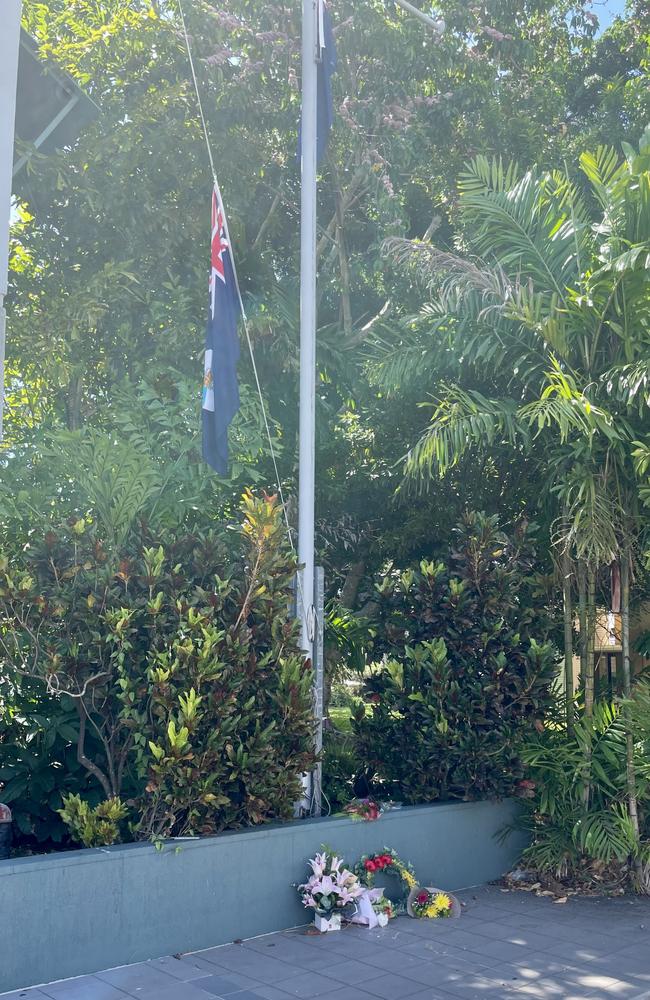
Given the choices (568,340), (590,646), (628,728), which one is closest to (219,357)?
(568,340)

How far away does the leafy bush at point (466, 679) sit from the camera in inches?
324

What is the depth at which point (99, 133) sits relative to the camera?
390 inches

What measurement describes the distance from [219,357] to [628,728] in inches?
171

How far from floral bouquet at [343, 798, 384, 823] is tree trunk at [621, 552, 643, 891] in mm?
2057

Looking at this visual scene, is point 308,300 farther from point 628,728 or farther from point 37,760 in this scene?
point 628,728

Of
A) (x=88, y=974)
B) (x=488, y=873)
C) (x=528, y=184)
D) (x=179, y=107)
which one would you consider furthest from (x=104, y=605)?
(x=179, y=107)

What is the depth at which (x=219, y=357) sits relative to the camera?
7.64 meters

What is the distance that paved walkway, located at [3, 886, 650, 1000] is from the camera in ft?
19.5

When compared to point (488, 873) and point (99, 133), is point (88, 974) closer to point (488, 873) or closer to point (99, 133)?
point (488, 873)

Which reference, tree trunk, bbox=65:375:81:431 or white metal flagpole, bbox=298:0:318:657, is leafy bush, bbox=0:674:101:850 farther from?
tree trunk, bbox=65:375:81:431

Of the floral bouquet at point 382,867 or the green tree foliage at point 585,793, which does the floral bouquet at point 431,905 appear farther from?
the green tree foliage at point 585,793

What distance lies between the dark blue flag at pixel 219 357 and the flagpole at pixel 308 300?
2.00 ft

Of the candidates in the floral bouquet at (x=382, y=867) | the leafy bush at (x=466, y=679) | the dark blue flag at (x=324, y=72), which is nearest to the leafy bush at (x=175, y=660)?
the floral bouquet at (x=382, y=867)

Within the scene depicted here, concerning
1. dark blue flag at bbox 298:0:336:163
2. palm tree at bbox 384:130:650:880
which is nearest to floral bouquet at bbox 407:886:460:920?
palm tree at bbox 384:130:650:880
